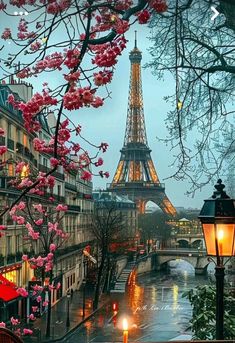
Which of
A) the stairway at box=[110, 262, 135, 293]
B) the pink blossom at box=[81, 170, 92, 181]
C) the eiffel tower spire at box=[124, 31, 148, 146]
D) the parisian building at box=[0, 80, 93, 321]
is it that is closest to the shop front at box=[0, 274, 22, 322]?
the parisian building at box=[0, 80, 93, 321]

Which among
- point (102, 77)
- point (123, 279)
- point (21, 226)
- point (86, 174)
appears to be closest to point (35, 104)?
point (102, 77)

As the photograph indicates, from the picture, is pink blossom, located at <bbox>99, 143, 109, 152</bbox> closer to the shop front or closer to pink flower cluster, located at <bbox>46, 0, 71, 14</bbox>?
pink flower cluster, located at <bbox>46, 0, 71, 14</bbox>

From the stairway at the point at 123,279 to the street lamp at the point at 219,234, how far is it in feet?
75.8

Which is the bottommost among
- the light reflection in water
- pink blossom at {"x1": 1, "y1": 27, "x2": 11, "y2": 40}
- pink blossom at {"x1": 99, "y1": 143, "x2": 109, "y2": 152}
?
the light reflection in water

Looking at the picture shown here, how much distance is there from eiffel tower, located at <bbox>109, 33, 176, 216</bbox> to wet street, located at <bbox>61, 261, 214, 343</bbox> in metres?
4.89

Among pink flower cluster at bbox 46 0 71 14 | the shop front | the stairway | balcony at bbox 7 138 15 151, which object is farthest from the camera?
the stairway

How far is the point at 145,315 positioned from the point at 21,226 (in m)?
7.62

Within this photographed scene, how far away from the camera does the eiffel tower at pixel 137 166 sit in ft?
77.7

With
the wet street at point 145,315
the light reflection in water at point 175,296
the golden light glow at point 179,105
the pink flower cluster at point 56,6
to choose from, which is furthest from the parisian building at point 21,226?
the light reflection in water at point 175,296

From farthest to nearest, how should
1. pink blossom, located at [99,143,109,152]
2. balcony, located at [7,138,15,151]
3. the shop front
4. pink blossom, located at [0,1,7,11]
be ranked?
balcony, located at [7,138,15,151]
the shop front
pink blossom, located at [99,143,109,152]
pink blossom, located at [0,1,7,11]

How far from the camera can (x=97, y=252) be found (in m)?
23.7

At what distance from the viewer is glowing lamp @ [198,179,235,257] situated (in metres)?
2.80

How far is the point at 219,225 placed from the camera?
279 centimetres

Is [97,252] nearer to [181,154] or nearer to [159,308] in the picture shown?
[159,308]
